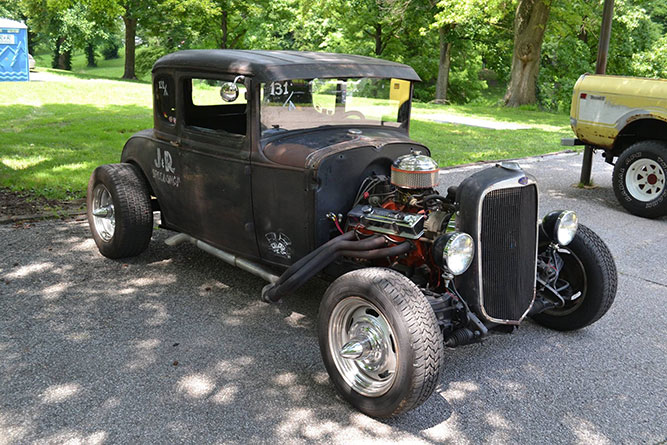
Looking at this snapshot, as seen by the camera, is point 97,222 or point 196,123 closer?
point 196,123

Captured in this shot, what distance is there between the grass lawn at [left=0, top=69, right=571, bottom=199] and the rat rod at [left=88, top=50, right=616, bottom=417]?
10.9 ft

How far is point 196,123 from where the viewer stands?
16.0ft

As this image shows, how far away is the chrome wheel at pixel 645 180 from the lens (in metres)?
7.69

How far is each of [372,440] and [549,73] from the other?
29258 millimetres

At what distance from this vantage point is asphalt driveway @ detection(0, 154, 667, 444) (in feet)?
10.5

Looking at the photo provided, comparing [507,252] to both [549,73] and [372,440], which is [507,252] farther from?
[549,73]

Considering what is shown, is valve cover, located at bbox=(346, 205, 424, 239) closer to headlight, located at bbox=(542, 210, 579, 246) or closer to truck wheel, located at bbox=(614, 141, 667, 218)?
headlight, located at bbox=(542, 210, 579, 246)

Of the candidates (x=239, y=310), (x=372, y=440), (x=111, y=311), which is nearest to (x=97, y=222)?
(x=111, y=311)

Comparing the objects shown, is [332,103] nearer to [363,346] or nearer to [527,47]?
[363,346]

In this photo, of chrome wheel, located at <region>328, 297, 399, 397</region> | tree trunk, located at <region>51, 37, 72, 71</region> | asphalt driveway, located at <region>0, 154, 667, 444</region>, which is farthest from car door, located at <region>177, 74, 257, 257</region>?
tree trunk, located at <region>51, 37, 72, 71</region>

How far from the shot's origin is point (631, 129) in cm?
809

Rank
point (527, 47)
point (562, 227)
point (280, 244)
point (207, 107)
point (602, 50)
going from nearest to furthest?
point (562, 227) < point (280, 244) < point (207, 107) < point (602, 50) < point (527, 47)

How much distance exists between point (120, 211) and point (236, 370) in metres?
2.11

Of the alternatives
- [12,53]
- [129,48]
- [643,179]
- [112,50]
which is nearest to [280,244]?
[643,179]
